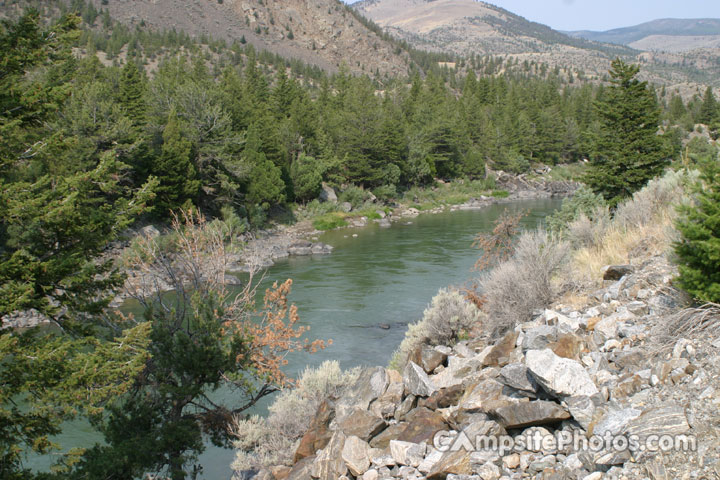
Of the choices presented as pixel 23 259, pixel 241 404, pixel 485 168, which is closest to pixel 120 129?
pixel 241 404

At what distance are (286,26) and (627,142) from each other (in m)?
125

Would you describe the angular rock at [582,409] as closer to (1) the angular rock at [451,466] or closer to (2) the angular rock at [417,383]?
(1) the angular rock at [451,466]

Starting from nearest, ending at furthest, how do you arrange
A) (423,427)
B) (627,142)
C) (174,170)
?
(423,427)
(627,142)
(174,170)

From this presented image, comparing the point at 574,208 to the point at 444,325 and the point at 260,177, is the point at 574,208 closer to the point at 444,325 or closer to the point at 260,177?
the point at 444,325

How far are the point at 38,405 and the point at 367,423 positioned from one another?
434 cm

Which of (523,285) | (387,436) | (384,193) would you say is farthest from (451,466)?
(384,193)

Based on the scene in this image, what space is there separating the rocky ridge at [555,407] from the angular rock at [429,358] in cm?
13

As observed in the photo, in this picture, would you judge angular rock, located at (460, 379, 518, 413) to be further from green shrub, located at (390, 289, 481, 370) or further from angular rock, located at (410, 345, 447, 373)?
green shrub, located at (390, 289, 481, 370)

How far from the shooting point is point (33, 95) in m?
7.64

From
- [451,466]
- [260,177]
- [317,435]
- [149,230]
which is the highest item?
[451,466]

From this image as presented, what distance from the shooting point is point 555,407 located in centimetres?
571

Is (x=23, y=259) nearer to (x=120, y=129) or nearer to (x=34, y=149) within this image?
(x=34, y=149)

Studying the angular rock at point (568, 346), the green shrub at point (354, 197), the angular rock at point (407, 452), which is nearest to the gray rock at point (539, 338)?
the angular rock at point (568, 346)

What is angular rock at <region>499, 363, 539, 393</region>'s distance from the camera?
6.34m
